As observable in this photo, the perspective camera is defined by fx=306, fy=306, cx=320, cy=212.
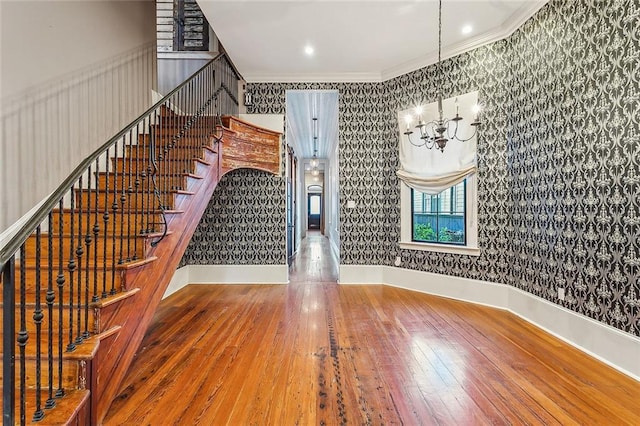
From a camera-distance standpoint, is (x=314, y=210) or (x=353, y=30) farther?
(x=314, y=210)

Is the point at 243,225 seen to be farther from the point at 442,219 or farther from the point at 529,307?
the point at 529,307

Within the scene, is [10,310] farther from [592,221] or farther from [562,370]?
[592,221]

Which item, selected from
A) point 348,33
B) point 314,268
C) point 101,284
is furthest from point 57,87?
point 314,268

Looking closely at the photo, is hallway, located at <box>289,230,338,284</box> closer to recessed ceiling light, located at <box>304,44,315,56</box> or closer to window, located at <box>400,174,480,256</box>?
window, located at <box>400,174,480,256</box>

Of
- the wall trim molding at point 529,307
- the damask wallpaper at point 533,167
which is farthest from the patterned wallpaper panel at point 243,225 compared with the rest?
the wall trim molding at point 529,307

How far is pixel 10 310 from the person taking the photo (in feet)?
4.57

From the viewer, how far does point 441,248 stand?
177 inches

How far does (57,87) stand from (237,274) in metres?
3.44

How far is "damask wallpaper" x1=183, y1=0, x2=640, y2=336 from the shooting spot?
8.39ft

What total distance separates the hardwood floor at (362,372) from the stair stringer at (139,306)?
0.18m

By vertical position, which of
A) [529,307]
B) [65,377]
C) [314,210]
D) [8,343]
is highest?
[314,210]

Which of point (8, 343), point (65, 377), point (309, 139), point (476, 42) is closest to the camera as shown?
point (8, 343)

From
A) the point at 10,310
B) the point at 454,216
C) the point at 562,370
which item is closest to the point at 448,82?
the point at 454,216

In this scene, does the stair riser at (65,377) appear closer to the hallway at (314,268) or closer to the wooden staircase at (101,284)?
the wooden staircase at (101,284)
